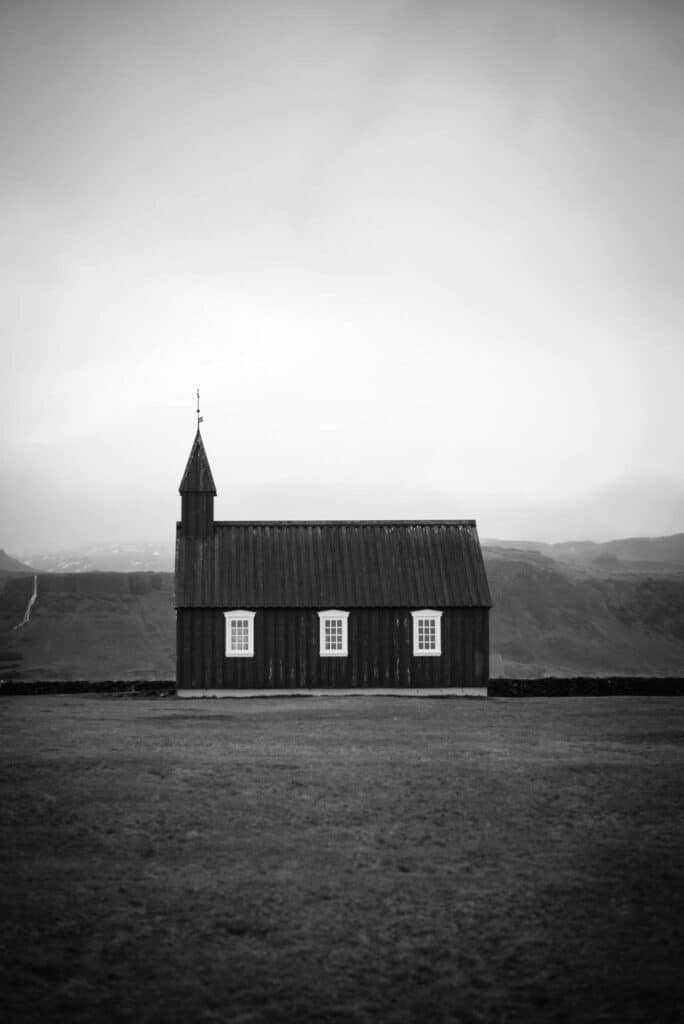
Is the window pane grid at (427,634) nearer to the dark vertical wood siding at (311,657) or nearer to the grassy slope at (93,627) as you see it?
the dark vertical wood siding at (311,657)

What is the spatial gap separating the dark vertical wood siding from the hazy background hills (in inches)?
836

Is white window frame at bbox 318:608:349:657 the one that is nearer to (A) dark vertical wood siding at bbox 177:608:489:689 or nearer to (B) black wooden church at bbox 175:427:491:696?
(B) black wooden church at bbox 175:427:491:696

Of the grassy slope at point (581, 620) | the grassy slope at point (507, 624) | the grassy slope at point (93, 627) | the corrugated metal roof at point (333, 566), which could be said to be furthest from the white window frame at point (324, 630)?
the grassy slope at point (581, 620)

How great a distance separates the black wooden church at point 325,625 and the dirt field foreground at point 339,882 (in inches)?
652

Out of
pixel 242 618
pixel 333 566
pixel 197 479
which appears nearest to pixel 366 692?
pixel 333 566

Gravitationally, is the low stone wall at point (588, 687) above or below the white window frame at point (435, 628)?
below

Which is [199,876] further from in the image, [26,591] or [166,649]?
[26,591]

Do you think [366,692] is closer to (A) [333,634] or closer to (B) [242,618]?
(A) [333,634]

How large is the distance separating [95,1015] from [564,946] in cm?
446

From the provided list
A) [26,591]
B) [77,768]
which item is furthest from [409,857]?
[26,591]

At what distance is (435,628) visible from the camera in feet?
125

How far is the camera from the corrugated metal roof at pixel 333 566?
125 feet

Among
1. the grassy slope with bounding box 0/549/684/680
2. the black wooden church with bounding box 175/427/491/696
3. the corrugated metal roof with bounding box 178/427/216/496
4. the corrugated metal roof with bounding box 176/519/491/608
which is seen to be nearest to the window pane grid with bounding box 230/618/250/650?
the black wooden church with bounding box 175/427/491/696

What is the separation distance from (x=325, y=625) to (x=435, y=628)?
448 cm
